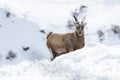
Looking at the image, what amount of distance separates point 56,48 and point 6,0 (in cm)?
3710

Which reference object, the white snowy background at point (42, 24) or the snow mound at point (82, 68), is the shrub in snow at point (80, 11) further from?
the snow mound at point (82, 68)

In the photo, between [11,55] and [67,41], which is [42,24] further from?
[67,41]

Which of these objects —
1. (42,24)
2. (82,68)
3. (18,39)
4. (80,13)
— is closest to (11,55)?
(18,39)

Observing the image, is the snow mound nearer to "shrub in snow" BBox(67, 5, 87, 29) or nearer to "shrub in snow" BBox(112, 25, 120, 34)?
"shrub in snow" BBox(112, 25, 120, 34)

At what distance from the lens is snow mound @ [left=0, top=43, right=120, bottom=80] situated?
10484 mm

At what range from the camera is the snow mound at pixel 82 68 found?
10.5 meters

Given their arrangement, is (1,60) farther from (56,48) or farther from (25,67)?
(25,67)

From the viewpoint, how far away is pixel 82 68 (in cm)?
1089

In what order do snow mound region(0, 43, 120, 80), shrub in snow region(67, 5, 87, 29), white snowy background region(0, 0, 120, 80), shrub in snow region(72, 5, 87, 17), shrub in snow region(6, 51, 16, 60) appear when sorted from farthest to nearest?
shrub in snow region(72, 5, 87, 17), shrub in snow region(67, 5, 87, 29), white snowy background region(0, 0, 120, 80), shrub in snow region(6, 51, 16, 60), snow mound region(0, 43, 120, 80)

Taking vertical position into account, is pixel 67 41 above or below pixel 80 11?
above

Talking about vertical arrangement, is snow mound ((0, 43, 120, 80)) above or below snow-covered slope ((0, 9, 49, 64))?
above

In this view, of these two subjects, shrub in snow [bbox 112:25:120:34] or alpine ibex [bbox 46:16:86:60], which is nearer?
alpine ibex [bbox 46:16:86:60]

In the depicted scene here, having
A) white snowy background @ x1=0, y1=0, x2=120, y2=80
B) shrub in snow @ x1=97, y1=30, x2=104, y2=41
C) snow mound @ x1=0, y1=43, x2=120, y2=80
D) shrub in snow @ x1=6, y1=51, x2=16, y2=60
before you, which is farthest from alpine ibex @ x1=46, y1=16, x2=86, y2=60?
shrub in snow @ x1=6, y1=51, x2=16, y2=60

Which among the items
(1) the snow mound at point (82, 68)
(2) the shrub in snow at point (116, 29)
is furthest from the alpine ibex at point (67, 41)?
(2) the shrub in snow at point (116, 29)
